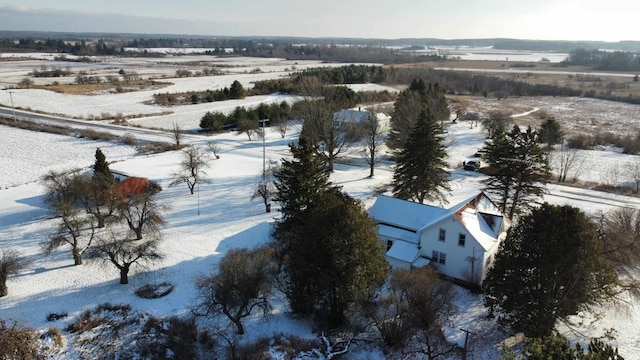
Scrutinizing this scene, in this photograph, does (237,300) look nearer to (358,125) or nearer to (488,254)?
(488,254)

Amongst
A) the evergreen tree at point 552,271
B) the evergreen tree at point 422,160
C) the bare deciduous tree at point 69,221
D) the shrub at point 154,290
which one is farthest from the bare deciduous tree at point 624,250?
the bare deciduous tree at point 69,221

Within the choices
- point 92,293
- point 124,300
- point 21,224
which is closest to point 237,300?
point 124,300

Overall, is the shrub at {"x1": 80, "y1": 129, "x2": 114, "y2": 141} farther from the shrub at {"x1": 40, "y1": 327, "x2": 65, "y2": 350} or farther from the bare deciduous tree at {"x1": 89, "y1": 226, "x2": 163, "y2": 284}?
the shrub at {"x1": 40, "y1": 327, "x2": 65, "y2": 350}

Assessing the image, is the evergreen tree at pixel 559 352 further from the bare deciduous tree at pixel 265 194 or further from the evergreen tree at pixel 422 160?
the bare deciduous tree at pixel 265 194

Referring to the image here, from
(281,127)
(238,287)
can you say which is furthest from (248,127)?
(238,287)

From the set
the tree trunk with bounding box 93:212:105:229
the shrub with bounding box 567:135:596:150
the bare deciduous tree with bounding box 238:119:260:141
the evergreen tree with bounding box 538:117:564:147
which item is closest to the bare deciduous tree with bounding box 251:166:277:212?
the tree trunk with bounding box 93:212:105:229

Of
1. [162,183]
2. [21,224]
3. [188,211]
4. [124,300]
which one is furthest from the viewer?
[162,183]

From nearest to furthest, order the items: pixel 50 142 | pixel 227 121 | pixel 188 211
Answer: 1. pixel 188 211
2. pixel 50 142
3. pixel 227 121

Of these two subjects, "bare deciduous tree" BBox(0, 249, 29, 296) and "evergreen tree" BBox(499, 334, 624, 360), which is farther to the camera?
"bare deciduous tree" BBox(0, 249, 29, 296)
